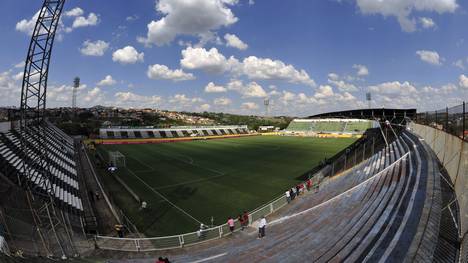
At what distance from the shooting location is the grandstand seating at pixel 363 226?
8805 mm

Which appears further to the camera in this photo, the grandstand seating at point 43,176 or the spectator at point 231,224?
the grandstand seating at point 43,176

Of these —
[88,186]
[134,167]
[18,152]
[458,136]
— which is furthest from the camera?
[134,167]

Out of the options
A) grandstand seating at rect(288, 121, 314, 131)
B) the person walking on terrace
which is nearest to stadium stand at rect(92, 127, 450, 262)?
the person walking on terrace

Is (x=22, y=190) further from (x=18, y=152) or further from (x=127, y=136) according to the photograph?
(x=127, y=136)

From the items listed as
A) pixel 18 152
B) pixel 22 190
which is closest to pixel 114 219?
pixel 22 190

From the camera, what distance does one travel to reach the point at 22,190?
15.1 meters

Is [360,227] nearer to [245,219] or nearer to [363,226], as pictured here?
[363,226]

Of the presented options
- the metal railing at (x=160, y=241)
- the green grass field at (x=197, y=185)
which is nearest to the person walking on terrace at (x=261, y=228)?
the metal railing at (x=160, y=241)

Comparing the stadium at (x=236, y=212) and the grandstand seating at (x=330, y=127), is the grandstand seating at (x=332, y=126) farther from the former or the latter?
the stadium at (x=236, y=212)

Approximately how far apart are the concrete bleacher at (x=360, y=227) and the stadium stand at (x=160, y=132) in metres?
66.7

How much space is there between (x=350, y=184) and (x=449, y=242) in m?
13.9

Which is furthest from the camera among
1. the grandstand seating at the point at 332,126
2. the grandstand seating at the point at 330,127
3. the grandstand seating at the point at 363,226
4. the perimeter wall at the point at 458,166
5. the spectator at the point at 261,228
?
the grandstand seating at the point at 330,127

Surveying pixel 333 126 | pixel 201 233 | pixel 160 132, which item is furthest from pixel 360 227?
pixel 333 126

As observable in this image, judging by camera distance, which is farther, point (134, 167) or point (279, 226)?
point (134, 167)
